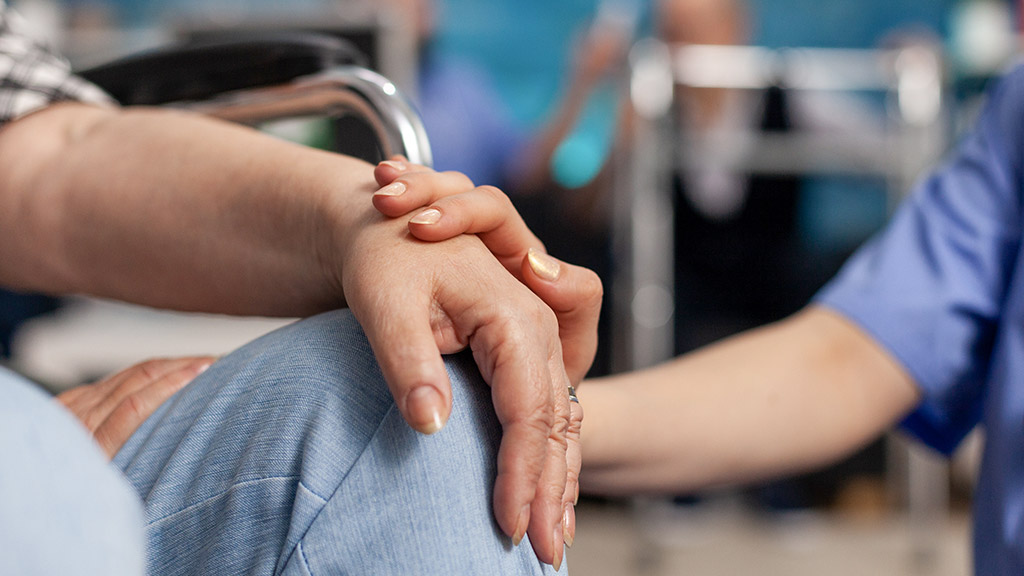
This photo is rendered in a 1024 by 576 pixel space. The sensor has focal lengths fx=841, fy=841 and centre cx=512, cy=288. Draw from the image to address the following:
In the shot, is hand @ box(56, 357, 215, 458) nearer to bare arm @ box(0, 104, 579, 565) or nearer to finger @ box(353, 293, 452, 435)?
bare arm @ box(0, 104, 579, 565)

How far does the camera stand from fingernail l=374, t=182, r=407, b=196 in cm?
41

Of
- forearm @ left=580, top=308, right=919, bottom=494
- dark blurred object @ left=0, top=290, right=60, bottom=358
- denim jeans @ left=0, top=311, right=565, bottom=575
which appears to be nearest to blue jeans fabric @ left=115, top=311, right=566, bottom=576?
denim jeans @ left=0, top=311, right=565, bottom=575

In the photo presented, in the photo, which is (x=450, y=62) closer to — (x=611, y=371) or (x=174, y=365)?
(x=611, y=371)

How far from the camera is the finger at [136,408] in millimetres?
450

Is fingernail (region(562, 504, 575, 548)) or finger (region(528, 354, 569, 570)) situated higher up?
finger (region(528, 354, 569, 570))

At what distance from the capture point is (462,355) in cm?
39

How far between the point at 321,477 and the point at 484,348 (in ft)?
0.28

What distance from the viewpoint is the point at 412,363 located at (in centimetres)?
33

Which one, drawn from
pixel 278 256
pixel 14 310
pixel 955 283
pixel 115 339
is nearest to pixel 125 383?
pixel 278 256

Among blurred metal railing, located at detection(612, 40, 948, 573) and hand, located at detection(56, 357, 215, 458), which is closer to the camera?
hand, located at detection(56, 357, 215, 458)

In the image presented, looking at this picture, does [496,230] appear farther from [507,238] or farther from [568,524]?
[568,524]

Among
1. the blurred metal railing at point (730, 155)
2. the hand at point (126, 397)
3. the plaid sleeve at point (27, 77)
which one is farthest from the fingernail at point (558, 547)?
the blurred metal railing at point (730, 155)

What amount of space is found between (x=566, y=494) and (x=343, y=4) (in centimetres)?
368

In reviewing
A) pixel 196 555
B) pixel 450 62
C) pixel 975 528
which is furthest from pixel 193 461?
pixel 450 62
